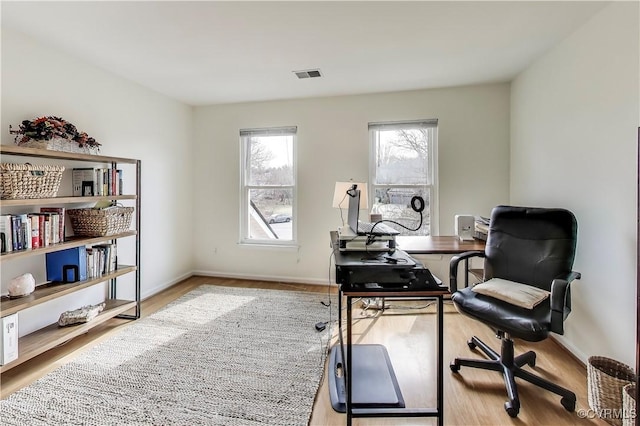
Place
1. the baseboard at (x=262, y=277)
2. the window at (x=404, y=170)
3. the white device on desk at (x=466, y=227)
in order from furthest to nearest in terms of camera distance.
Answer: the baseboard at (x=262, y=277)
the window at (x=404, y=170)
the white device on desk at (x=466, y=227)

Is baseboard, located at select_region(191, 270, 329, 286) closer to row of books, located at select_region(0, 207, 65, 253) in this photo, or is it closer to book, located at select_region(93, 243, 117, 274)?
book, located at select_region(93, 243, 117, 274)

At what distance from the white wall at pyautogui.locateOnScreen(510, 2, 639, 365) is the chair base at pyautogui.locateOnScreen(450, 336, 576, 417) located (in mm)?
487

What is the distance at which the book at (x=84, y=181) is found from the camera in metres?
2.60

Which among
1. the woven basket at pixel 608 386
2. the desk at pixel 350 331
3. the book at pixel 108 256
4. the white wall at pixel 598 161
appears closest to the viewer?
the desk at pixel 350 331

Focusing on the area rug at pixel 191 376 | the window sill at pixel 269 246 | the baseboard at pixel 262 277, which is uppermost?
the window sill at pixel 269 246

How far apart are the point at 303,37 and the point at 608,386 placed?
2.87 metres

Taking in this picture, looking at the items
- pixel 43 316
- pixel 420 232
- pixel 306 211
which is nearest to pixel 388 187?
pixel 420 232

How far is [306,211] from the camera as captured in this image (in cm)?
397

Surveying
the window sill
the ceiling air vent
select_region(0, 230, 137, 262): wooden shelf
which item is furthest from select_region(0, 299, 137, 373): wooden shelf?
the ceiling air vent

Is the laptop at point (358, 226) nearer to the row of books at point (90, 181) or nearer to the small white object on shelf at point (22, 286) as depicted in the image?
the row of books at point (90, 181)

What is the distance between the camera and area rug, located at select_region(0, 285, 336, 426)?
169 cm

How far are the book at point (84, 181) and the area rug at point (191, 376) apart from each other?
4.08ft

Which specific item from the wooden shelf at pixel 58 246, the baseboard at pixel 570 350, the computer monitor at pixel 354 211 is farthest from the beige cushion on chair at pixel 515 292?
the wooden shelf at pixel 58 246

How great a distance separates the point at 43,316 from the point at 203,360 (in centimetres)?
144
